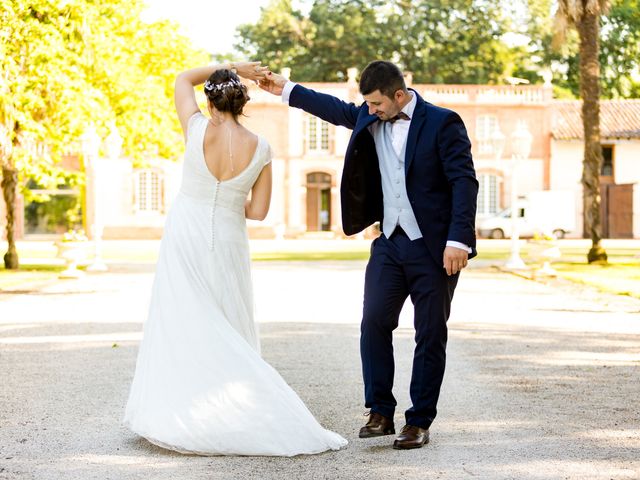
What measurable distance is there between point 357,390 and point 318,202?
44.9 meters

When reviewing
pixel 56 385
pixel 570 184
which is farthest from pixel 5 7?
pixel 570 184

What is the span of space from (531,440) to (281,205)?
46.0 m

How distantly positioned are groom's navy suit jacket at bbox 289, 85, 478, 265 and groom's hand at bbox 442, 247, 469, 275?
52mm

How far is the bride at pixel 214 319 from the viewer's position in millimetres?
5250

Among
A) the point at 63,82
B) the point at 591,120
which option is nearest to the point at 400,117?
the point at 63,82

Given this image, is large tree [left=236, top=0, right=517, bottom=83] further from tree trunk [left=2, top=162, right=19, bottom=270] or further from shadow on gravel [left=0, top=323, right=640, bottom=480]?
shadow on gravel [left=0, top=323, right=640, bottom=480]

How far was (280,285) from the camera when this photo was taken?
17.9 meters

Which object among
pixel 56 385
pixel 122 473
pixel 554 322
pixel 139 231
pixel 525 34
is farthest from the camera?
pixel 525 34

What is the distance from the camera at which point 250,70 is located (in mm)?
5797

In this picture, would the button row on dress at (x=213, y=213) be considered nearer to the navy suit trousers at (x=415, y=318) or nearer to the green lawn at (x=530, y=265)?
the navy suit trousers at (x=415, y=318)

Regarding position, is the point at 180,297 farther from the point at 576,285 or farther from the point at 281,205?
the point at 281,205

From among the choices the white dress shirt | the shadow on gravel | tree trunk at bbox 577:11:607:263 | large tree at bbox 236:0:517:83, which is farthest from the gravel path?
large tree at bbox 236:0:517:83

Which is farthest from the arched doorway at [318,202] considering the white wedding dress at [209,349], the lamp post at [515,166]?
the white wedding dress at [209,349]

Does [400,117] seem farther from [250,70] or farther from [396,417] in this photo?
[396,417]
